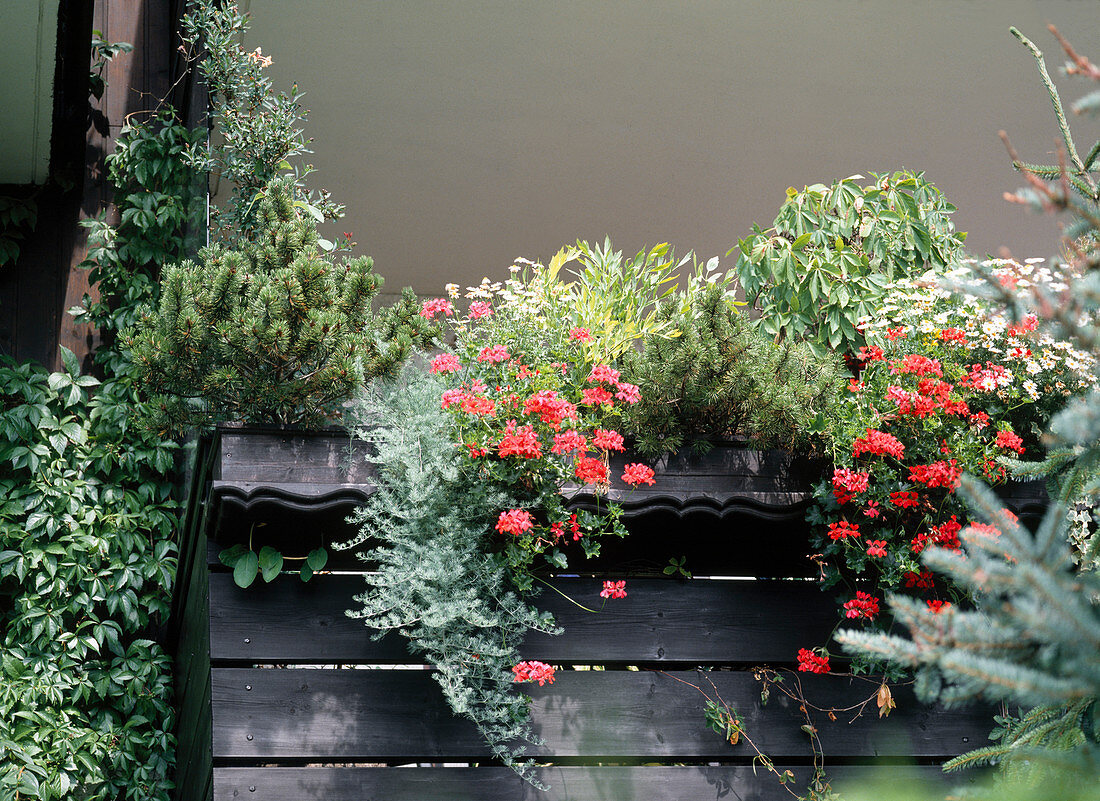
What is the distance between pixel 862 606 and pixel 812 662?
7.1 inches

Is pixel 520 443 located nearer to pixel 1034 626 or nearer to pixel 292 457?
pixel 292 457

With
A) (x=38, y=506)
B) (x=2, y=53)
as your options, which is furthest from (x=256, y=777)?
(x=2, y=53)

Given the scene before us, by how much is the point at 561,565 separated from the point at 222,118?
169 cm

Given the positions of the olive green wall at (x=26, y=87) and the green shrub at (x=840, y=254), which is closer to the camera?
the green shrub at (x=840, y=254)

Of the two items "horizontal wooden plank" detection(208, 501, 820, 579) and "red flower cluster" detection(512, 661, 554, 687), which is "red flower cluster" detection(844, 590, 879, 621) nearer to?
"horizontal wooden plank" detection(208, 501, 820, 579)

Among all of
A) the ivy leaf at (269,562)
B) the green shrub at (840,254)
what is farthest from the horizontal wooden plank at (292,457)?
the green shrub at (840,254)

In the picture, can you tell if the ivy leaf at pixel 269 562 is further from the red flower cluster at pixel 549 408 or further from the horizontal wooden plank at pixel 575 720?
the red flower cluster at pixel 549 408

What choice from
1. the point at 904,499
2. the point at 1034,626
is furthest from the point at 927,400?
the point at 1034,626

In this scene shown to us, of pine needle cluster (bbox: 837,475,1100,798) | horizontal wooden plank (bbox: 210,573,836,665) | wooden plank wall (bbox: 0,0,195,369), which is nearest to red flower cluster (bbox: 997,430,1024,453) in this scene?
horizontal wooden plank (bbox: 210,573,836,665)

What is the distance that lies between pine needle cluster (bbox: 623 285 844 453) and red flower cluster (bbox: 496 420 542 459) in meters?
0.33

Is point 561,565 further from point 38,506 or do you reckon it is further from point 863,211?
point 38,506

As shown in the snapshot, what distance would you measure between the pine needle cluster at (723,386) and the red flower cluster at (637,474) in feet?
0.36

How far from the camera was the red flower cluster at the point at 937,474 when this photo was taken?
6.10 feet

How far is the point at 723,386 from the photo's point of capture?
6.86 ft
